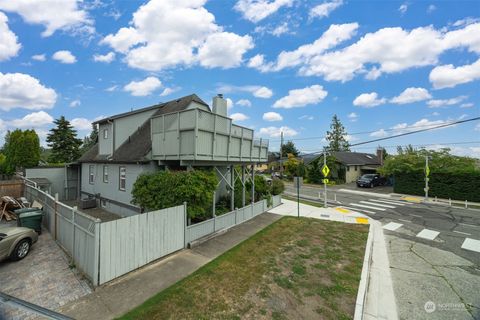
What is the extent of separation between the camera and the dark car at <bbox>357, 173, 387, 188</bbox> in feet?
101

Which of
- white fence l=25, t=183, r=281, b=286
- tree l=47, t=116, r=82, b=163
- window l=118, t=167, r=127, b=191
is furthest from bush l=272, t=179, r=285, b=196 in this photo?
tree l=47, t=116, r=82, b=163

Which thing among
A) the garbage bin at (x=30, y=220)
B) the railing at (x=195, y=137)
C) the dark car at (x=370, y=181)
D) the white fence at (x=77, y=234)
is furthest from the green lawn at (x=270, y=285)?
the dark car at (x=370, y=181)

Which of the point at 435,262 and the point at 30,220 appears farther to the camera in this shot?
the point at 30,220

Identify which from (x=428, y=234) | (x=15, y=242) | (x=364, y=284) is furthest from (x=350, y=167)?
(x=15, y=242)

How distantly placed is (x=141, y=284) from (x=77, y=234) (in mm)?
2563

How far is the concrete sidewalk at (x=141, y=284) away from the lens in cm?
490

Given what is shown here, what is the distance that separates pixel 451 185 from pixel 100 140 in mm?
31836

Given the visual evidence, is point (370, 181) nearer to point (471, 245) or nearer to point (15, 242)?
point (471, 245)

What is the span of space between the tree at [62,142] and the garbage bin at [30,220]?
103ft

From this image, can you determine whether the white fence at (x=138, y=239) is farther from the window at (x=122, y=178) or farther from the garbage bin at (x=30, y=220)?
the window at (x=122, y=178)

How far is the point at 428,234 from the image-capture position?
11.1m

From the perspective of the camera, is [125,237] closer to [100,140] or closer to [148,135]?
[148,135]

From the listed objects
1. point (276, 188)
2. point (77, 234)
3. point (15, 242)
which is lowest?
point (15, 242)

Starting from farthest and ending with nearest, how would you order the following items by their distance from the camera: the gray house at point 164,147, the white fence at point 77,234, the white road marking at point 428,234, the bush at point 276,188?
the bush at point 276,188 → the white road marking at point 428,234 → the gray house at point 164,147 → the white fence at point 77,234
